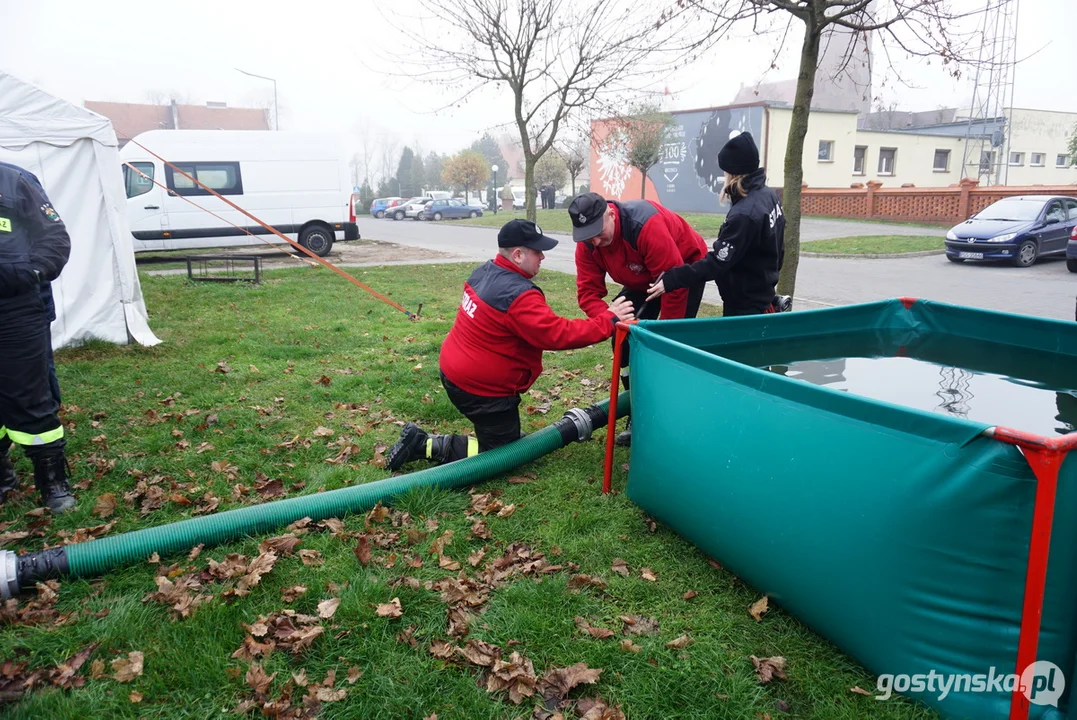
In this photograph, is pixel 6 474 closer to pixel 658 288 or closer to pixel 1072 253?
pixel 658 288

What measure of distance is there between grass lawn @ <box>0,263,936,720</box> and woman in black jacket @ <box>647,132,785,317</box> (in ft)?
4.30

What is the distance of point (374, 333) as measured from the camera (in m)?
8.62

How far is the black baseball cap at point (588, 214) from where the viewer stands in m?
4.12

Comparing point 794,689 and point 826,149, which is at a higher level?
point 826,149

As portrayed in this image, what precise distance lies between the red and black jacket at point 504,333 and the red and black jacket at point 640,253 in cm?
59

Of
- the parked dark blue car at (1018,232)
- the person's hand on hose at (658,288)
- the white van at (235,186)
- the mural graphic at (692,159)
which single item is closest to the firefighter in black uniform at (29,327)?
the person's hand on hose at (658,288)

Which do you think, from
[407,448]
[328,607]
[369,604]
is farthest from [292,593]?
[407,448]

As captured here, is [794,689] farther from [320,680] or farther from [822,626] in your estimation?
[320,680]

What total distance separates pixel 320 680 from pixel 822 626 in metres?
1.89

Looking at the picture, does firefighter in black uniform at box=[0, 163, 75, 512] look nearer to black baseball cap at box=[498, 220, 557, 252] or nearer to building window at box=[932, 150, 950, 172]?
black baseball cap at box=[498, 220, 557, 252]

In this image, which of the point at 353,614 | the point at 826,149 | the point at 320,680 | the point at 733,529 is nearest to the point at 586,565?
the point at 733,529

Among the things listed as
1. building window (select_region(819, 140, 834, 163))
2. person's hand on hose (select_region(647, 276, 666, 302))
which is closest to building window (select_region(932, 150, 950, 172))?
building window (select_region(819, 140, 834, 163))

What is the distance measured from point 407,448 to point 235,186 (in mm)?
15839

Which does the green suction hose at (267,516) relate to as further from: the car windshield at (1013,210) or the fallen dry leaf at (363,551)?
the car windshield at (1013,210)
